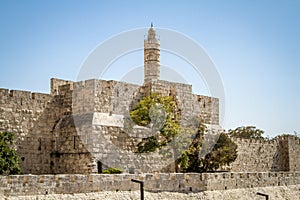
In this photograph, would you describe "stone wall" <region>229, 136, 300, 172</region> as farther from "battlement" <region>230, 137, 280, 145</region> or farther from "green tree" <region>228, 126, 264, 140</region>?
"green tree" <region>228, 126, 264, 140</region>

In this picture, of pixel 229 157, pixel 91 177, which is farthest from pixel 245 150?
pixel 91 177

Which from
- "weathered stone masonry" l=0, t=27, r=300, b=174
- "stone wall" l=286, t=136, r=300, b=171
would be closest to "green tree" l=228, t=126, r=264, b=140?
"stone wall" l=286, t=136, r=300, b=171

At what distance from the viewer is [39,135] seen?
22.2 metres

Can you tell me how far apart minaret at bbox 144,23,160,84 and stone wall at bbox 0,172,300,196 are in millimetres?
8692

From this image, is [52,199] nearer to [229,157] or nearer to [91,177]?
[91,177]

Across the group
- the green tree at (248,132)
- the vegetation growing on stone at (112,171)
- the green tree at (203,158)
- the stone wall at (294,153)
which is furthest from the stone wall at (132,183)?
the green tree at (248,132)

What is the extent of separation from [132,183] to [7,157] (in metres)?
4.93

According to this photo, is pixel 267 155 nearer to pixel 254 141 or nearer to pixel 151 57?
pixel 254 141

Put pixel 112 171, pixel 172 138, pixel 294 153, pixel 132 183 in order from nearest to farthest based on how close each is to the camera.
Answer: pixel 132 183 < pixel 112 171 < pixel 172 138 < pixel 294 153

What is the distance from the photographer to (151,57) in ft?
95.9

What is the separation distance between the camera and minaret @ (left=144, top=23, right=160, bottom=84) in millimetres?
28688

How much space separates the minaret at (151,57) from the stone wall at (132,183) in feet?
28.5

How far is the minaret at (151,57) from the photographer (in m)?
28.7

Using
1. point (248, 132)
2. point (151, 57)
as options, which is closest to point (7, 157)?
point (151, 57)
